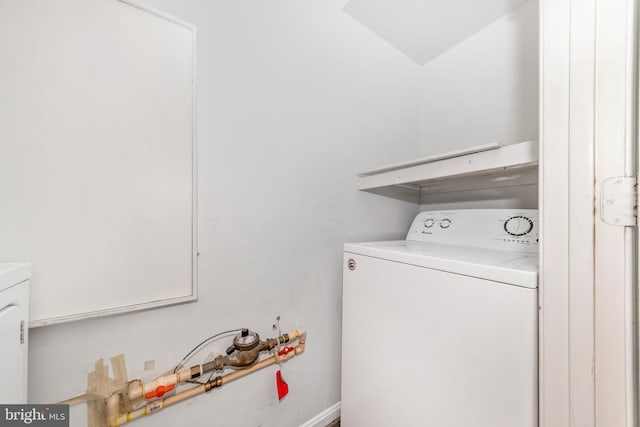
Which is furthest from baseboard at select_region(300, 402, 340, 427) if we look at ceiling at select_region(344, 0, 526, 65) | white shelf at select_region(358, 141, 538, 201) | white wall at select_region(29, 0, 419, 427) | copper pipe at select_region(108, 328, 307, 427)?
ceiling at select_region(344, 0, 526, 65)

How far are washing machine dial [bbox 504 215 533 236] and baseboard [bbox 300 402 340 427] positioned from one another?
3.54 feet

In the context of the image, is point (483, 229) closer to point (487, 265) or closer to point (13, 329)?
point (487, 265)

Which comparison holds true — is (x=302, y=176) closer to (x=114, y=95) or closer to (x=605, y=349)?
(x=114, y=95)

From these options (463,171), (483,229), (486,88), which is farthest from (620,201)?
(486,88)

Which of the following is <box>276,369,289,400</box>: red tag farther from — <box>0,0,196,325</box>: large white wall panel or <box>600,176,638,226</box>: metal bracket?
<box>600,176,638,226</box>: metal bracket

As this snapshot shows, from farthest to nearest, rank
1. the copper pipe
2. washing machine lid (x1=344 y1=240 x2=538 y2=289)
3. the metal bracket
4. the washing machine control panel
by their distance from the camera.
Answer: the washing machine control panel, the copper pipe, washing machine lid (x1=344 y1=240 x2=538 y2=289), the metal bracket

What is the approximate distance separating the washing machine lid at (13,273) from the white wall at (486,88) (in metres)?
1.66

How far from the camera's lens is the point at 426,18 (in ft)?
3.72

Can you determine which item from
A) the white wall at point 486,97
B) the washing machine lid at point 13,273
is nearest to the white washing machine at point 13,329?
the washing machine lid at point 13,273

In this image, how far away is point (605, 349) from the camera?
1.48ft

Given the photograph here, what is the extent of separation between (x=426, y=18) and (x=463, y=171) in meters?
0.87

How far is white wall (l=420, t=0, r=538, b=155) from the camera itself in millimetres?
1040

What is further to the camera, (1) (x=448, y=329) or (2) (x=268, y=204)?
(2) (x=268, y=204)

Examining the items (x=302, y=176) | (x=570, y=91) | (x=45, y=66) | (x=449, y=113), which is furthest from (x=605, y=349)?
(x=45, y=66)
